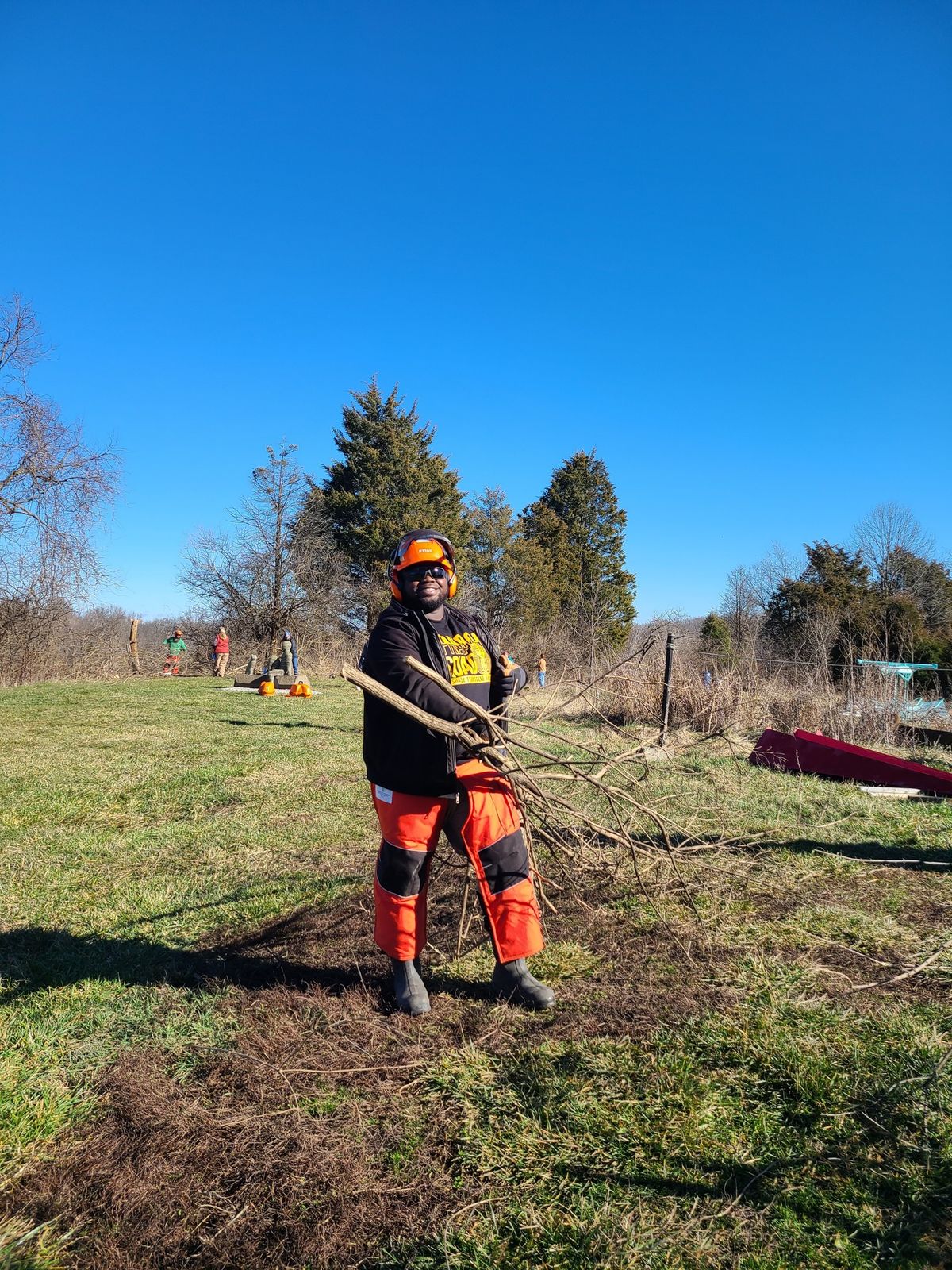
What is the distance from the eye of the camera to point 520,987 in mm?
2799

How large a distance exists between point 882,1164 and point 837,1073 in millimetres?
367

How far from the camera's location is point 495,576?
1241 inches

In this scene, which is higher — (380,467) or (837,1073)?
(380,467)

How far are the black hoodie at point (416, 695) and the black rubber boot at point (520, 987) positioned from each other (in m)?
0.78

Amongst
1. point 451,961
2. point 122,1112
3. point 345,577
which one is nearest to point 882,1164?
point 451,961

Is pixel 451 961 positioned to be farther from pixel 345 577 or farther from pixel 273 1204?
pixel 345 577

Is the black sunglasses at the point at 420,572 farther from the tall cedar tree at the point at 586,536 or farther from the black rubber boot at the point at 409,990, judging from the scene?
the tall cedar tree at the point at 586,536

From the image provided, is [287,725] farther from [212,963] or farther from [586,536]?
[586,536]

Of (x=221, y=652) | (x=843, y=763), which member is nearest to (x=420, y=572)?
(x=843, y=763)

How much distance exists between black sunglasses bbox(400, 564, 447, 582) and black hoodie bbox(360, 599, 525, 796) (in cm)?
13

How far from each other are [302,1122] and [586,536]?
33.5 meters

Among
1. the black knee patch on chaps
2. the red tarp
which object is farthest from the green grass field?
the red tarp

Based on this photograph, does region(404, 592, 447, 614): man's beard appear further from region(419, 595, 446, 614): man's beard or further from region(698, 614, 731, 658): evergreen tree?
region(698, 614, 731, 658): evergreen tree

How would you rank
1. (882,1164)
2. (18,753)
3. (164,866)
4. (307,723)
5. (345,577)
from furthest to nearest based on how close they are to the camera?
(345,577), (307,723), (18,753), (164,866), (882,1164)
